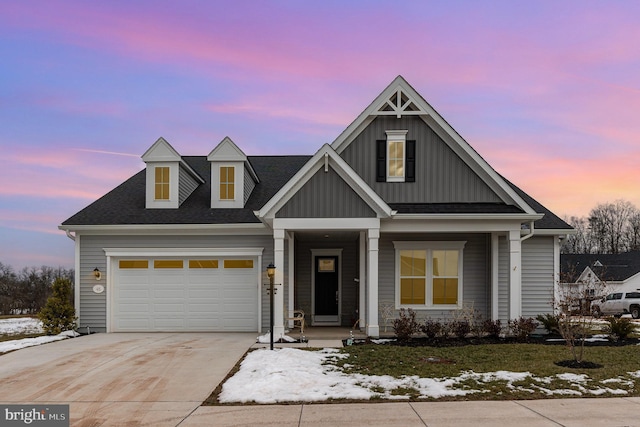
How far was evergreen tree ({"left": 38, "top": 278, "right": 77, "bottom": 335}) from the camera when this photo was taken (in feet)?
48.2

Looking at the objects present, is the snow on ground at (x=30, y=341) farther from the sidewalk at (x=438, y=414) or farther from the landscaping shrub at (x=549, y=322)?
the landscaping shrub at (x=549, y=322)

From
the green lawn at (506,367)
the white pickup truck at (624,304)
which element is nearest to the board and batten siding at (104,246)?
the green lawn at (506,367)

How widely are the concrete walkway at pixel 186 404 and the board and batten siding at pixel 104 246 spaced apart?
4.23 m

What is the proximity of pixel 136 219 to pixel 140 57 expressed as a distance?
509cm

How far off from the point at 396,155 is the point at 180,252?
718cm

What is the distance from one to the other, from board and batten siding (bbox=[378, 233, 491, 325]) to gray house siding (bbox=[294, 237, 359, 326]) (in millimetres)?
1727

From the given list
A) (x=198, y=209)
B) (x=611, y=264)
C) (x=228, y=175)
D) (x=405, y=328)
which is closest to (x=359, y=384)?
(x=405, y=328)

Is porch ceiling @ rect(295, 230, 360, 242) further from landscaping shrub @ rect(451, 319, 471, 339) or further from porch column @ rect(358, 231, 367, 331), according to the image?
landscaping shrub @ rect(451, 319, 471, 339)

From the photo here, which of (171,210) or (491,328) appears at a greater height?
(171,210)

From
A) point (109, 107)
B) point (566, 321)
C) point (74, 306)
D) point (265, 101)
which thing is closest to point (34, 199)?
point (109, 107)

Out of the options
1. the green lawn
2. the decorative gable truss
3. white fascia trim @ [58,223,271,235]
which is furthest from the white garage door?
the green lawn

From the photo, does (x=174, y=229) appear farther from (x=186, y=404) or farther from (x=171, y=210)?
(x=186, y=404)

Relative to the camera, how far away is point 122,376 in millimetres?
9094

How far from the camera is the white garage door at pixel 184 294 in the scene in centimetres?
1550
